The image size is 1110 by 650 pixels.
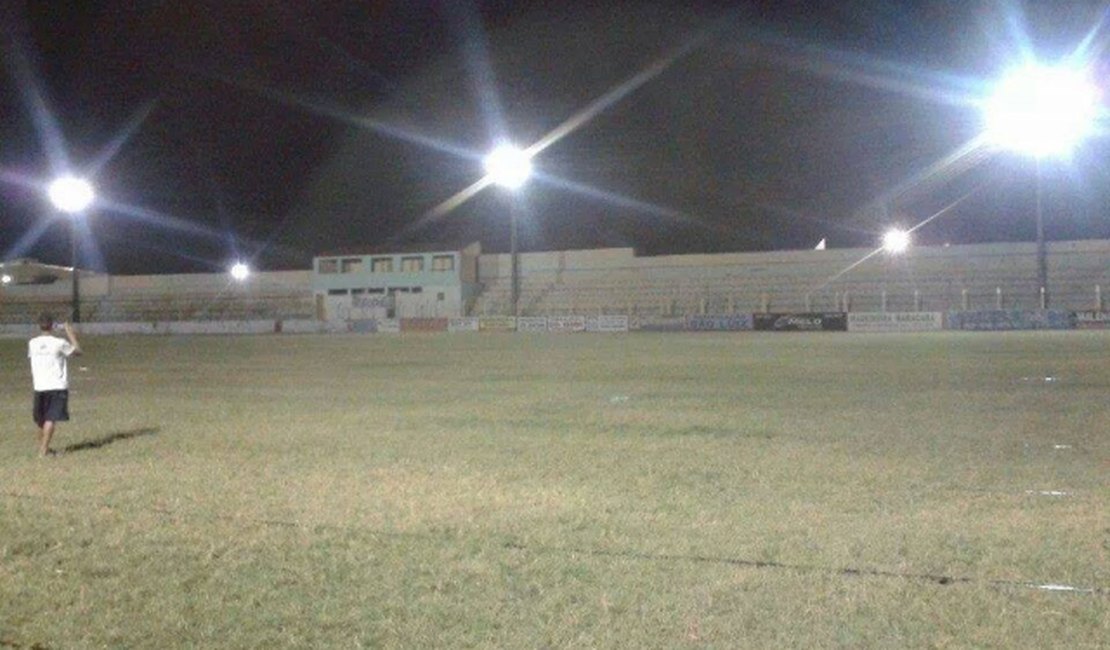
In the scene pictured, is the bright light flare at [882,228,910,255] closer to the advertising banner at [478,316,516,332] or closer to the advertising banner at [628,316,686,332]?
the advertising banner at [628,316,686,332]

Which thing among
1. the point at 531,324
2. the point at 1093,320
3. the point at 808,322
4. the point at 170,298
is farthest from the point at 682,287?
the point at 170,298

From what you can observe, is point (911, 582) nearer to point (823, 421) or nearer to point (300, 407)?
point (823, 421)

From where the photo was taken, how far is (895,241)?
68.4 m

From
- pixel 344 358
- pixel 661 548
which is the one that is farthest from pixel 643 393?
pixel 344 358

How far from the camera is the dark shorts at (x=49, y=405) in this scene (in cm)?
1208

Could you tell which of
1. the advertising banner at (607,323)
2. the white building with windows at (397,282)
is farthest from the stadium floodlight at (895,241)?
the white building with windows at (397,282)

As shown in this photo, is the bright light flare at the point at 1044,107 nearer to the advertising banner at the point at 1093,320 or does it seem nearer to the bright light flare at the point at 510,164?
the advertising banner at the point at 1093,320

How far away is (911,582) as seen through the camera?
20.4 ft

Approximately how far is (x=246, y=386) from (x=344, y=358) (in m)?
12.3

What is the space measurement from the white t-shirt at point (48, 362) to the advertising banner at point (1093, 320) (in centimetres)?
5245

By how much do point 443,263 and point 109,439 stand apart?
63.5 metres

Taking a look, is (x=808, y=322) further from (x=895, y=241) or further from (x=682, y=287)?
(x=895, y=241)

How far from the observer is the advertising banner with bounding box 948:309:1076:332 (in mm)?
52688

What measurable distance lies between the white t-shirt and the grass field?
96 centimetres
